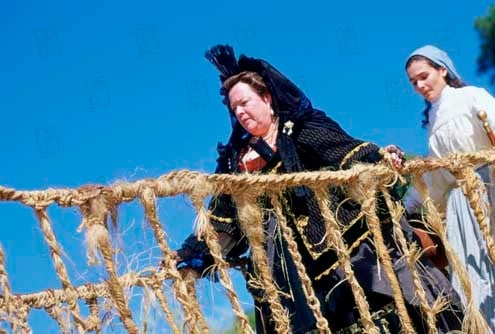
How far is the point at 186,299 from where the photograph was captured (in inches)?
59.6

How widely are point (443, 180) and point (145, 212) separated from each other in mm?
950

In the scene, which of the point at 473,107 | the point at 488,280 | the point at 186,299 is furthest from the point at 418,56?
the point at 186,299

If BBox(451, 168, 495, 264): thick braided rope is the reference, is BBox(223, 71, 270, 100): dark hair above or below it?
above

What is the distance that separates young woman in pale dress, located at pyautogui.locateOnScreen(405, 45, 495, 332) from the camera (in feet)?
6.36

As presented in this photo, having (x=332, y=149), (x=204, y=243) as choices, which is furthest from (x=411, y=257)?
(x=204, y=243)

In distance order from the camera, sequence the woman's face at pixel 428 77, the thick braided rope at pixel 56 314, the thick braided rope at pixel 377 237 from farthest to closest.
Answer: the woman's face at pixel 428 77 < the thick braided rope at pixel 56 314 < the thick braided rope at pixel 377 237

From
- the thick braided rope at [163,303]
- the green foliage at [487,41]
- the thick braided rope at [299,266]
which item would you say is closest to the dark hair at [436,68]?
the thick braided rope at [299,266]

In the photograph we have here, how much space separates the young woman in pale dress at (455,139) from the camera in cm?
194

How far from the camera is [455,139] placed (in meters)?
2.15

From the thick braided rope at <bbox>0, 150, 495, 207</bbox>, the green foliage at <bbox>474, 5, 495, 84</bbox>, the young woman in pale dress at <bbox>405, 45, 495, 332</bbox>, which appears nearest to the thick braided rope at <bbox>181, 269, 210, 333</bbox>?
the thick braided rope at <bbox>0, 150, 495, 207</bbox>

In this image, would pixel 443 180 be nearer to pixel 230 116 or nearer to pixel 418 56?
pixel 418 56

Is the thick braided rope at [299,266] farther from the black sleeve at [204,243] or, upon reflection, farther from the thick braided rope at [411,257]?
the black sleeve at [204,243]

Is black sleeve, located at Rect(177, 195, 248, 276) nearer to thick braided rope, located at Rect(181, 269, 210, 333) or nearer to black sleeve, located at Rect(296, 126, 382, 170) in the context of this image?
thick braided rope, located at Rect(181, 269, 210, 333)

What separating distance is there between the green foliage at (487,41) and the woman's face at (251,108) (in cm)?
535
